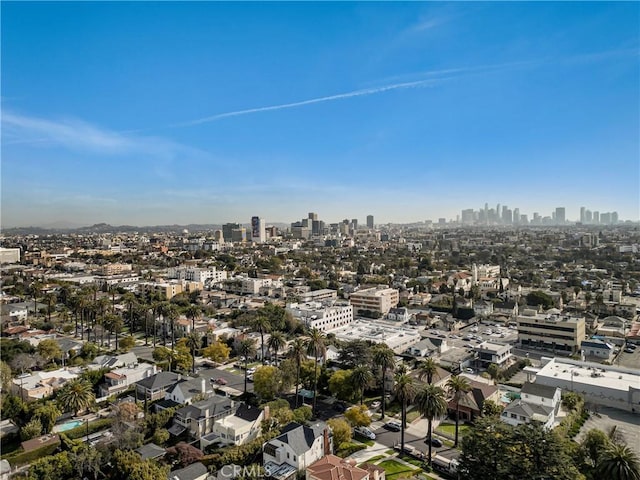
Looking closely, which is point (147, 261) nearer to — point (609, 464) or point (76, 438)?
point (76, 438)

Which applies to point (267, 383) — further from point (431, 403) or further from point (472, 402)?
point (472, 402)

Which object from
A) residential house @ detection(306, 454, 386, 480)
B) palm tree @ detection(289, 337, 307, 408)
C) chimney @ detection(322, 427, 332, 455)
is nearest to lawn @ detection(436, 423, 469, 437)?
residential house @ detection(306, 454, 386, 480)

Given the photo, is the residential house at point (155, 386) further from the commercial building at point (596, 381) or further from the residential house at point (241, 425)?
the commercial building at point (596, 381)

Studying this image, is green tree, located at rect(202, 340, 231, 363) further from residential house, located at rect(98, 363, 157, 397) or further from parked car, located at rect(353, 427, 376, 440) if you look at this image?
parked car, located at rect(353, 427, 376, 440)

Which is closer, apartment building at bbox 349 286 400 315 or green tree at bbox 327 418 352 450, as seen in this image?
green tree at bbox 327 418 352 450

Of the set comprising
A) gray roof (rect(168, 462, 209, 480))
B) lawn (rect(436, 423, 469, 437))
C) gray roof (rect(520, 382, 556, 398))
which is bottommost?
lawn (rect(436, 423, 469, 437))

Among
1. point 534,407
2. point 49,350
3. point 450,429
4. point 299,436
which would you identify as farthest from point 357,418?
point 49,350
